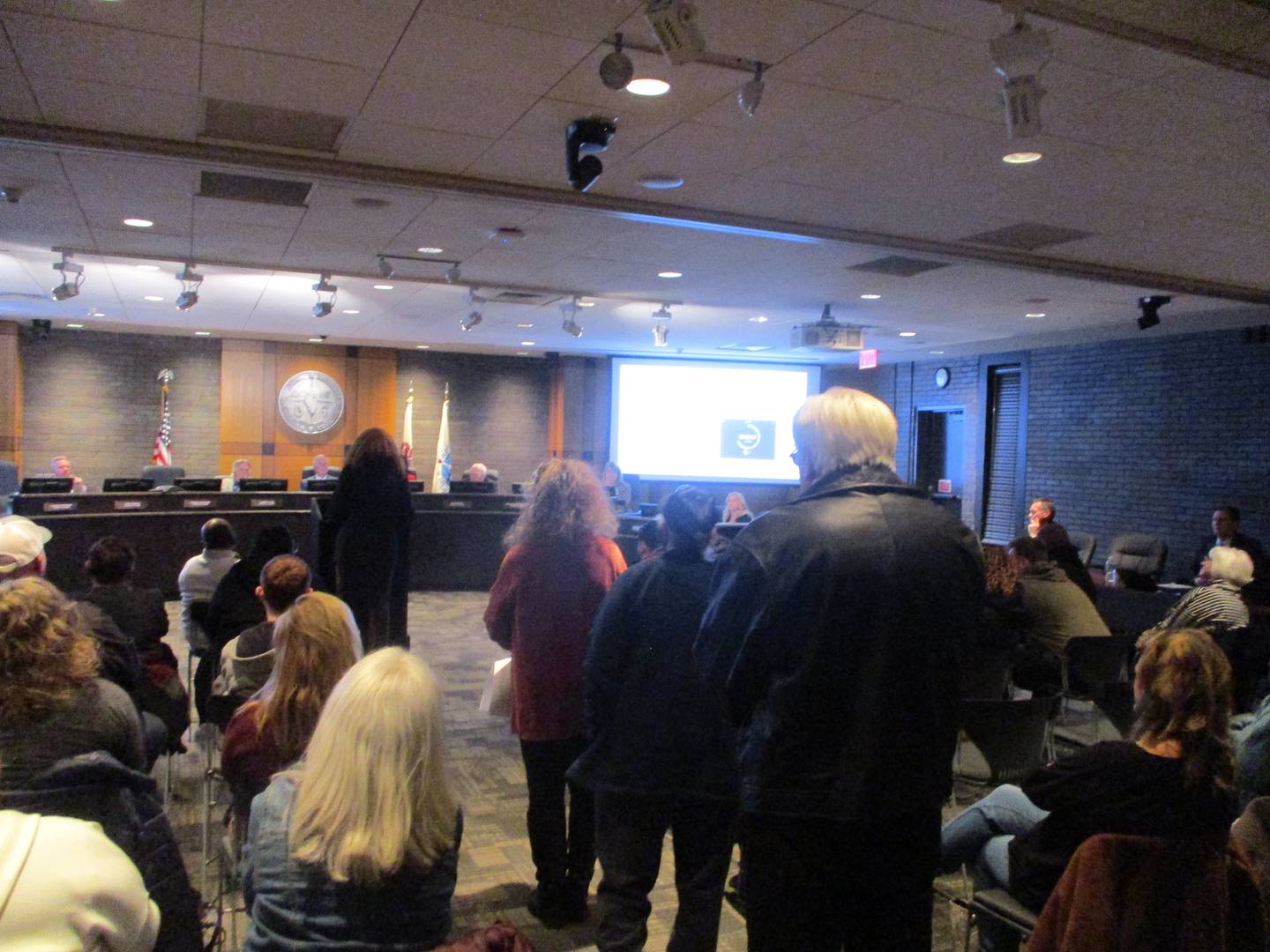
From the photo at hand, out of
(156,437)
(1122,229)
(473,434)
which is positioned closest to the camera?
(1122,229)

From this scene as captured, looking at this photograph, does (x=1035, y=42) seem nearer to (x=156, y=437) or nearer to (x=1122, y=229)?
(x=1122, y=229)

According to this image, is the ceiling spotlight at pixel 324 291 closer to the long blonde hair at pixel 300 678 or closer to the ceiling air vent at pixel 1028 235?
the ceiling air vent at pixel 1028 235

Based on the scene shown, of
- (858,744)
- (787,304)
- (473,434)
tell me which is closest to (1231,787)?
(858,744)

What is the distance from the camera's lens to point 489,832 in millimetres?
3889

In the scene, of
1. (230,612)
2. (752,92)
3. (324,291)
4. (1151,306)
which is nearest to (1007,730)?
(752,92)

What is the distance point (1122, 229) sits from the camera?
5379 mm

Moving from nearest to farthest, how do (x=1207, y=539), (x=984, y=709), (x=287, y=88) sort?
(x=984, y=709) → (x=287, y=88) → (x=1207, y=539)

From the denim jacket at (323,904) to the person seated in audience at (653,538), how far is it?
1087 mm

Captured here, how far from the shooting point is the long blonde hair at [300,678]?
87.5 inches

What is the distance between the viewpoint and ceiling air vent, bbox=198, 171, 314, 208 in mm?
4816

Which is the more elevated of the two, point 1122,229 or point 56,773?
point 1122,229

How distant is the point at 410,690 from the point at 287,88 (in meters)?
2.81

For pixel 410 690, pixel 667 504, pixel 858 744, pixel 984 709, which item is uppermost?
pixel 667 504

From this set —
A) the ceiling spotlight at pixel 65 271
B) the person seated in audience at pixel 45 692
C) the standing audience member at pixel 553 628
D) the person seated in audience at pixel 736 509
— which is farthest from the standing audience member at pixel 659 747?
the ceiling spotlight at pixel 65 271
